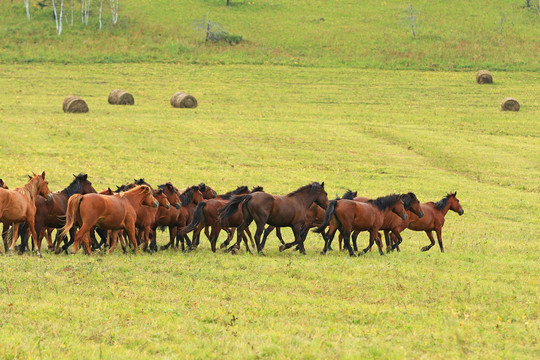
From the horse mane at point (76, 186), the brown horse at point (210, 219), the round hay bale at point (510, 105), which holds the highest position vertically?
the horse mane at point (76, 186)

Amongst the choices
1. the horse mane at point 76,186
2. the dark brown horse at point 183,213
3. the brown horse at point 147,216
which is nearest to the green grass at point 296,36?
the dark brown horse at point 183,213

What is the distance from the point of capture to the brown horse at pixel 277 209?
1755cm

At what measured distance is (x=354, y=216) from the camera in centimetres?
1797

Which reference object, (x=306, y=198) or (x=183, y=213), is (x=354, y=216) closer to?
(x=306, y=198)

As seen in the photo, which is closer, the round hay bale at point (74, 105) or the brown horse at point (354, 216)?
the brown horse at point (354, 216)

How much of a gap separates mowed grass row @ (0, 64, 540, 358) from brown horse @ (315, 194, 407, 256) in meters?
1.00

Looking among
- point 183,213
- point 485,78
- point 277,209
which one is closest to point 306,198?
point 277,209

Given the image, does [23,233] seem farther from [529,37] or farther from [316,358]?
[529,37]

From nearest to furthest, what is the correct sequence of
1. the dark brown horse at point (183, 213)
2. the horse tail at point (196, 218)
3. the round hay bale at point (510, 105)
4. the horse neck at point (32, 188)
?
the horse neck at point (32, 188) → the horse tail at point (196, 218) → the dark brown horse at point (183, 213) → the round hay bale at point (510, 105)

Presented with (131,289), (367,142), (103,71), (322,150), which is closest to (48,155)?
(322,150)

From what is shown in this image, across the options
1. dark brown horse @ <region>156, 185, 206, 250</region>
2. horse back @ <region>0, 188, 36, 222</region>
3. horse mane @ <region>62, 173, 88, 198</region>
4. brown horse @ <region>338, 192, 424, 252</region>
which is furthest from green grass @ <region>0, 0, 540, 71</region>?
horse back @ <region>0, 188, 36, 222</region>

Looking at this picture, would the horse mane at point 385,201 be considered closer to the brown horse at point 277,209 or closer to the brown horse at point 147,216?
the brown horse at point 277,209

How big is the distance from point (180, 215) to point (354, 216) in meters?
5.30

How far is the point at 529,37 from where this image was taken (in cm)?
8062
